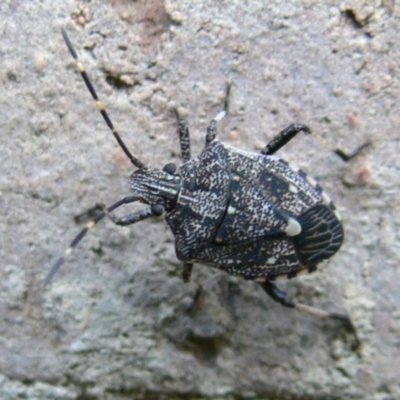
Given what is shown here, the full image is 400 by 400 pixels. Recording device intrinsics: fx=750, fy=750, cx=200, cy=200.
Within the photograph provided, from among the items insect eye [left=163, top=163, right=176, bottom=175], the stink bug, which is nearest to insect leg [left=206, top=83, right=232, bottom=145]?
the stink bug

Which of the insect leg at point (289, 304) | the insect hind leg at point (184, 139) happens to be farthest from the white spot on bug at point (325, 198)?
the insect hind leg at point (184, 139)

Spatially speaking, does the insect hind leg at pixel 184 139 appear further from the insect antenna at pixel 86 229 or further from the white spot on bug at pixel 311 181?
the white spot on bug at pixel 311 181

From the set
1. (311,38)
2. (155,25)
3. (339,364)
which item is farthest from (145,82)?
(339,364)

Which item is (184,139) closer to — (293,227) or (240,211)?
(240,211)

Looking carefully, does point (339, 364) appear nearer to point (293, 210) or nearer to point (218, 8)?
point (293, 210)

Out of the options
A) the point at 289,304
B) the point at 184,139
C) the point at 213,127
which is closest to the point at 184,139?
the point at 184,139
